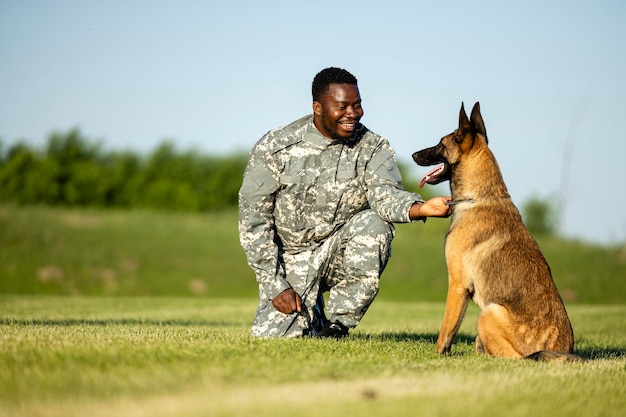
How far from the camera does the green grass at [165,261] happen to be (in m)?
26.3

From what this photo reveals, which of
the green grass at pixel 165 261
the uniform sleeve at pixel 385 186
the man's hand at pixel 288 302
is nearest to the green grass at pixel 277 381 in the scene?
the man's hand at pixel 288 302

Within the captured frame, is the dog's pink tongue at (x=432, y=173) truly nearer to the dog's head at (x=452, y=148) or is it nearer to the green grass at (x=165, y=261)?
the dog's head at (x=452, y=148)

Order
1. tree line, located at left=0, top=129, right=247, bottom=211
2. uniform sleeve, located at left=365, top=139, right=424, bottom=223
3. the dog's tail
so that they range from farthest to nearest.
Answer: tree line, located at left=0, top=129, right=247, bottom=211, uniform sleeve, located at left=365, top=139, right=424, bottom=223, the dog's tail

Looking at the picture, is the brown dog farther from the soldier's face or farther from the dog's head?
the soldier's face

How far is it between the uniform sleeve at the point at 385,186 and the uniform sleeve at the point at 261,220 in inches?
36.5

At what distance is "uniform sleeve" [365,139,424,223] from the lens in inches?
273

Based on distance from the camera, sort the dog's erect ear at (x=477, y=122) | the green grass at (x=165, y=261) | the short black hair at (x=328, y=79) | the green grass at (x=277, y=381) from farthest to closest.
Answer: the green grass at (x=165, y=261) → the short black hair at (x=328, y=79) → the dog's erect ear at (x=477, y=122) → the green grass at (x=277, y=381)

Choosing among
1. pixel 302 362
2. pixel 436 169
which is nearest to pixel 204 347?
pixel 302 362

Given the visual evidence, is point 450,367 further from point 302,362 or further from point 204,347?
point 204,347

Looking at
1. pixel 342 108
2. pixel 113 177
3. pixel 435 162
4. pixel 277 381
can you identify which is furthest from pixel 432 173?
pixel 113 177

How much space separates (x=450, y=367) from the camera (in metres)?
5.31

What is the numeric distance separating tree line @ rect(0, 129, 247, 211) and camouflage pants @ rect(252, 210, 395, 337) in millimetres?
48495

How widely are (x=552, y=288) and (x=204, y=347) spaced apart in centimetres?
270

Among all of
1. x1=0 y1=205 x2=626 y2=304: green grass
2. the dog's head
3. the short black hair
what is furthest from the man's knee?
x1=0 y1=205 x2=626 y2=304: green grass
